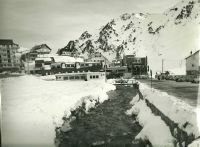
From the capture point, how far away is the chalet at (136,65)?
42.4 metres

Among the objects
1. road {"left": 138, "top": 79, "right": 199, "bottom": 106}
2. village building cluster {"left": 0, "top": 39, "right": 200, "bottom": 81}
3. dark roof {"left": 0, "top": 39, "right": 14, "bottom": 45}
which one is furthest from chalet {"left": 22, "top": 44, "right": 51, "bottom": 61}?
road {"left": 138, "top": 79, "right": 199, "bottom": 106}

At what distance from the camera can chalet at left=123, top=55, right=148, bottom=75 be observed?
139 feet

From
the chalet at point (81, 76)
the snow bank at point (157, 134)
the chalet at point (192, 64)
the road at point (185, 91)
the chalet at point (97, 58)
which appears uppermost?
the chalet at point (97, 58)

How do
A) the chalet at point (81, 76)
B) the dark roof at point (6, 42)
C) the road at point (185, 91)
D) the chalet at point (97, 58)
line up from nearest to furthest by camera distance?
the dark roof at point (6, 42) < the road at point (185, 91) < the chalet at point (81, 76) < the chalet at point (97, 58)

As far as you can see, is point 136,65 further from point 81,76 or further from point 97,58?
point 81,76

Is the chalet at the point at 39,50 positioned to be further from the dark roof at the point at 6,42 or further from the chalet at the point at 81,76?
the chalet at the point at 81,76

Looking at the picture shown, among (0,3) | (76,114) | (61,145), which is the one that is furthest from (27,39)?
(76,114)

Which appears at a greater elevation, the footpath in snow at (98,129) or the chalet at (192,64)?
the chalet at (192,64)

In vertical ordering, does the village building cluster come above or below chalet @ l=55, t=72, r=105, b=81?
above

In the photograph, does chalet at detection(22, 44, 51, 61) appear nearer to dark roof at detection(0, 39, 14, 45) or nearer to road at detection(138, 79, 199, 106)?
dark roof at detection(0, 39, 14, 45)

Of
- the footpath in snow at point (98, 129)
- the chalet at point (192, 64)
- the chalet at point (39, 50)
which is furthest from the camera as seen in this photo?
the chalet at point (192, 64)

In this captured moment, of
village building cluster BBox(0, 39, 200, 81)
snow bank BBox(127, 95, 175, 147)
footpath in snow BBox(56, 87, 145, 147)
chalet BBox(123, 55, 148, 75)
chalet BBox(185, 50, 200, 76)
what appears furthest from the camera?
chalet BBox(123, 55, 148, 75)

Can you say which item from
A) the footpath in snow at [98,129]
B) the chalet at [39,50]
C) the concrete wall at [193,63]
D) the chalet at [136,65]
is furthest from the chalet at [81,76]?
the footpath in snow at [98,129]

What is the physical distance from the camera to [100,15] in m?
7.41
